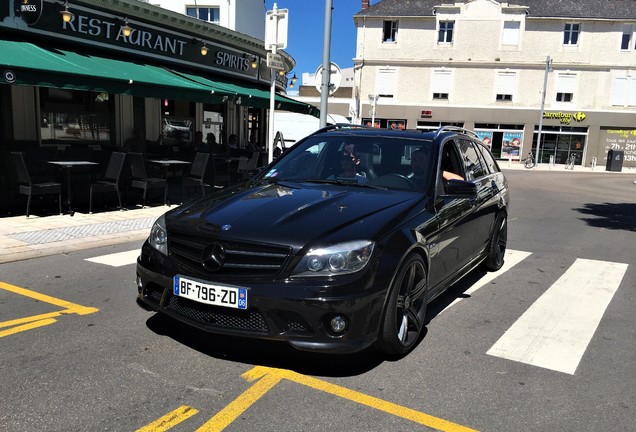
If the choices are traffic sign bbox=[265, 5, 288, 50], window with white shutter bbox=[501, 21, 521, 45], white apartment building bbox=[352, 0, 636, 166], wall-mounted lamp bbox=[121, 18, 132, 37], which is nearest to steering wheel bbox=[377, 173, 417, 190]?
traffic sign bbox=[265, 5, 288, 50]

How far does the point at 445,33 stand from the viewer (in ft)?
127

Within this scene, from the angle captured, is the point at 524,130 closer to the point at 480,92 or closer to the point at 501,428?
the point at 480,92

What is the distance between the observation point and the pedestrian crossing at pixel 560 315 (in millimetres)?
3914

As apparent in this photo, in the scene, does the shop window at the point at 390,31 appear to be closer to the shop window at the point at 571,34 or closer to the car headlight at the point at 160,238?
the shop window at the point at 571,34

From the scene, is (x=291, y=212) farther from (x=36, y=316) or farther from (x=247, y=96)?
(x=247, y=96)

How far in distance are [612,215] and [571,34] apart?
3058cm

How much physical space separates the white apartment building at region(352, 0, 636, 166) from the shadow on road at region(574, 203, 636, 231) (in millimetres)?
24673

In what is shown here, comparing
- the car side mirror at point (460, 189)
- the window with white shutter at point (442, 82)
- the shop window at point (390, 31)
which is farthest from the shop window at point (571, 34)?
the car side mirror at point (460, 189)

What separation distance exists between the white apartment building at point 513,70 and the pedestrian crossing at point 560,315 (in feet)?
109

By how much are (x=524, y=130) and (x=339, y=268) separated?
3888 centimetres

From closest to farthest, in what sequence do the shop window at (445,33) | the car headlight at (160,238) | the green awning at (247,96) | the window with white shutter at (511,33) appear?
the car headlight at (160,238) → the green awning at (247,96) → the window with white shutter at (511,33) → the shop window at (445,33)

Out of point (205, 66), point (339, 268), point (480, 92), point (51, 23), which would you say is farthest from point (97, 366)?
point (480, 92)

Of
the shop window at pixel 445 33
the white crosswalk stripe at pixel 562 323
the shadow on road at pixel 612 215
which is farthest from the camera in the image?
the shop window at pixel 445 33

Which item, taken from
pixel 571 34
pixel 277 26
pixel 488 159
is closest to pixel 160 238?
pixel 488 159
